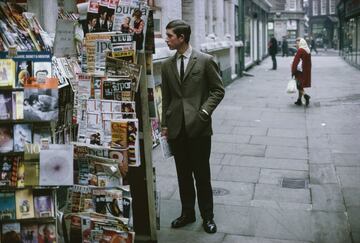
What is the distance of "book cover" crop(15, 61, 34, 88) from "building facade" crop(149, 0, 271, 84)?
593cm

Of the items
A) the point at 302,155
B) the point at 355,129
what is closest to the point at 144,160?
the point at 302,155

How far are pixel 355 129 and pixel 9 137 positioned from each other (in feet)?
26.7

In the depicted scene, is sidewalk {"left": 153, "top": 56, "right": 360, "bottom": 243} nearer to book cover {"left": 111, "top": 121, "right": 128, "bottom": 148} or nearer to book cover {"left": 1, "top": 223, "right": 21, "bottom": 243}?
book cover {"left": 111, "top": 121, "right": 128, "bottom": 148}

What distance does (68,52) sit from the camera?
4.59 meters

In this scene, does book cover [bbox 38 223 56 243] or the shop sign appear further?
the shop sign

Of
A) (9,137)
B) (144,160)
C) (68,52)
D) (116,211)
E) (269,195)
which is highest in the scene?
(68,52)

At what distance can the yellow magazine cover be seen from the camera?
3.60 metres

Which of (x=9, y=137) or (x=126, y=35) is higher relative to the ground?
(x=126, y=35)

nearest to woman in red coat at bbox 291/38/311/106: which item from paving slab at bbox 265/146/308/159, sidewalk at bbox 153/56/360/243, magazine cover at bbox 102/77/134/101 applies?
sidewalk at bbox 153/56/360/243

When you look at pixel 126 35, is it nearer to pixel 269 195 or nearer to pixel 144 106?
pixel 144 106

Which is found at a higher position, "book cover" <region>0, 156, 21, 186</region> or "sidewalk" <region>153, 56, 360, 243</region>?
"book cover" <region>0, 156, 21, 186</region>

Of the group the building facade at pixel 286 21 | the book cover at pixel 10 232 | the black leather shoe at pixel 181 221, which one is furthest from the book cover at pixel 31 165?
the building facade at pixel 286 21

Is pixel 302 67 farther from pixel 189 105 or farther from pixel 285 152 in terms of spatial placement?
pixel 189 105

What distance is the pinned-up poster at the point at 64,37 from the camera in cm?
443
